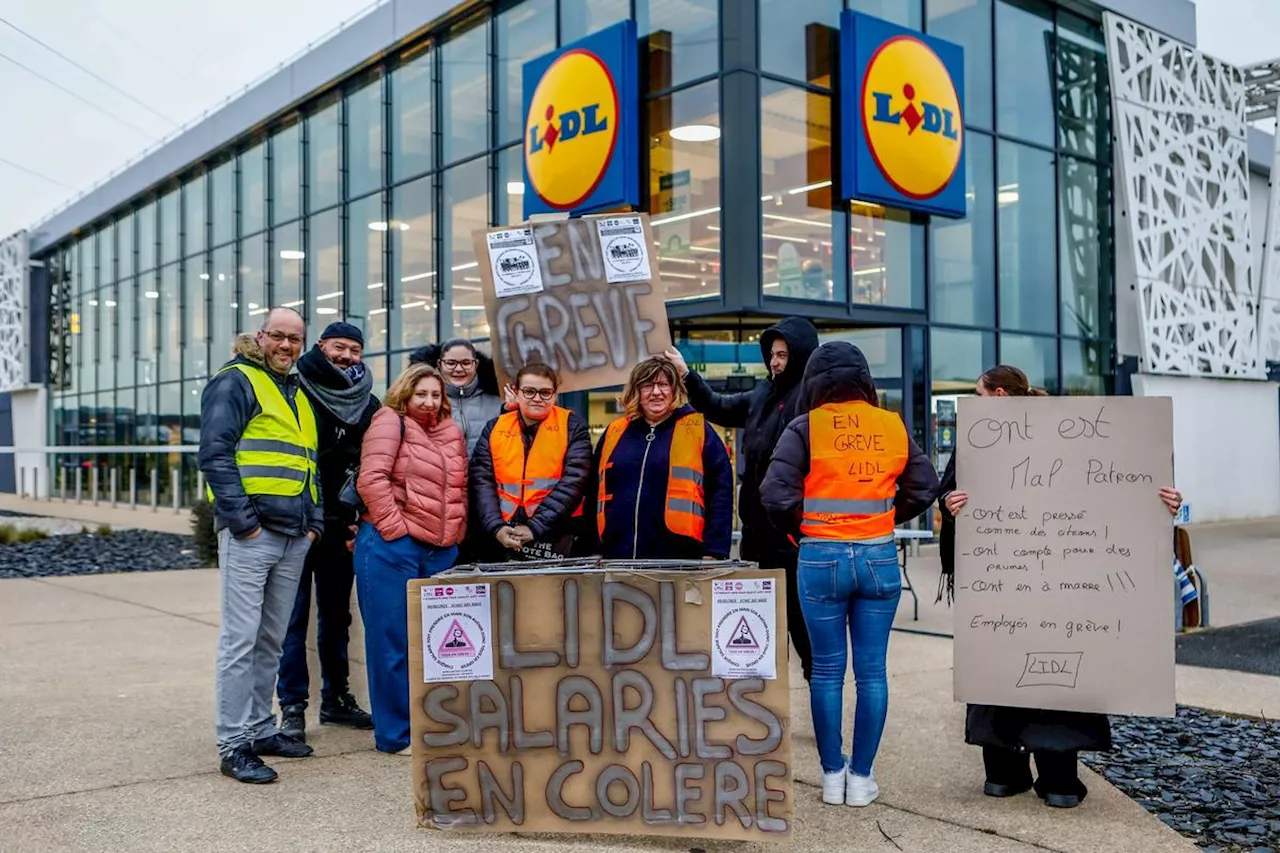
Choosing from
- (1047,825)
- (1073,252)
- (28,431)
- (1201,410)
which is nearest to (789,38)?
(1073,252)

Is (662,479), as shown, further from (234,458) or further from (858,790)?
(234,458)

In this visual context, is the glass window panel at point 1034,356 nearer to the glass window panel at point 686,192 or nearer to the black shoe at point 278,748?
the glass window panel at point 686,192

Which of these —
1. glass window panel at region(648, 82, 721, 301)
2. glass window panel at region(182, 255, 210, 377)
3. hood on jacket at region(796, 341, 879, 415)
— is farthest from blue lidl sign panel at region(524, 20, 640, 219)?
glass window panel at region(182, 255, 210, 377)

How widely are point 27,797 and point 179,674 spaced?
2645 mm

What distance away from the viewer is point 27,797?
434 centimetres

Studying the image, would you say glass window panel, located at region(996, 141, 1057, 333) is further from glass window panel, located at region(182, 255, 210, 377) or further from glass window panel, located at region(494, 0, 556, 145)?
glass window panel, located at region(182, 255, 210, 377)

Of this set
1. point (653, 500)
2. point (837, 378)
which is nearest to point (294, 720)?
point (653, 500)

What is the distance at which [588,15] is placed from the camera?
15148 millimetres

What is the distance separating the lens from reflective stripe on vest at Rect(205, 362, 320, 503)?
473 centimetres

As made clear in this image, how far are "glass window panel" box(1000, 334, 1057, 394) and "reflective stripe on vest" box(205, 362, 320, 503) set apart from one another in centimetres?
1304

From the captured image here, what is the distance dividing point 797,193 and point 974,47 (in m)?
4.43

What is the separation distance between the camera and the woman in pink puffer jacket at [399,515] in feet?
16.2

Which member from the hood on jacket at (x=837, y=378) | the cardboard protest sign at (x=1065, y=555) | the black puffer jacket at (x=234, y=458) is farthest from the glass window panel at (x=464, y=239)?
the cardboard protest sign at (x=1065, y=555)

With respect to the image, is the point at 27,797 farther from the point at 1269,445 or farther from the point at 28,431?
the point at 28,431
